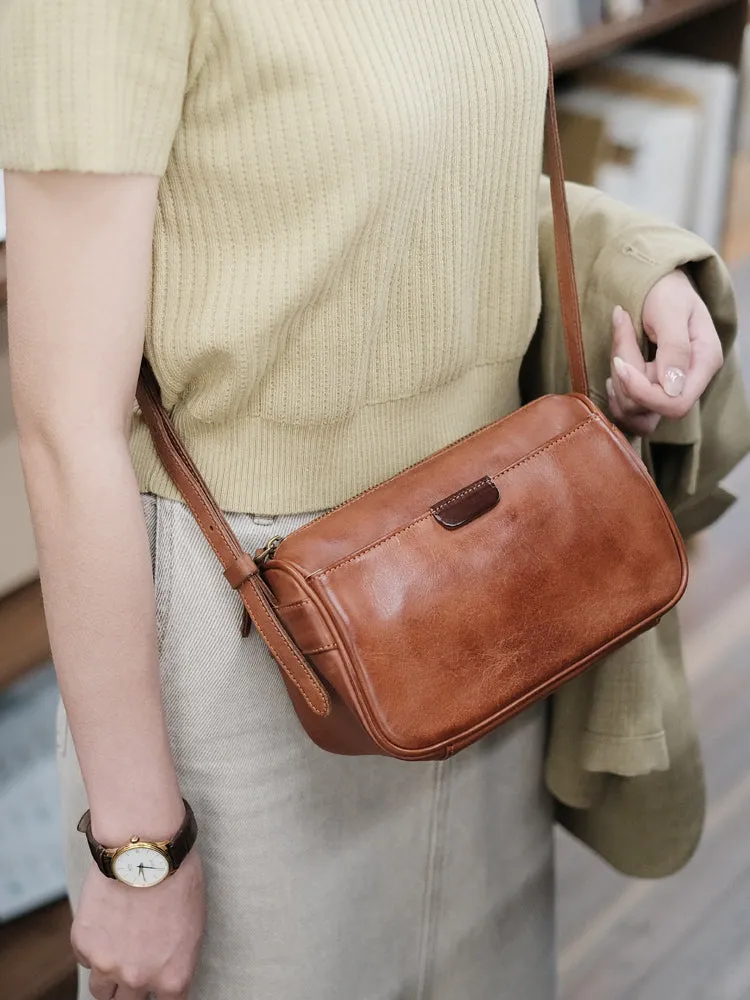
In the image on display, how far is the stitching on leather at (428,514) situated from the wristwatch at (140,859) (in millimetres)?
205

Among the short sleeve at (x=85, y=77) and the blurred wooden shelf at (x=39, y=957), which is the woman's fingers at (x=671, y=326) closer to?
the short sleeve at (x=85, y=77)

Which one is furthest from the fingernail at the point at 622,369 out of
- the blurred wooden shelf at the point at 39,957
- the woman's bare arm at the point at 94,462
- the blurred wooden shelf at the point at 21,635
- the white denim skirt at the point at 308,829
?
the blurred wooden shelf at the point at 39,957

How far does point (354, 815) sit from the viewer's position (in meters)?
0.90

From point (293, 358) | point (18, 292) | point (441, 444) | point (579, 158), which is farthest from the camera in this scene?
point (579, 158)

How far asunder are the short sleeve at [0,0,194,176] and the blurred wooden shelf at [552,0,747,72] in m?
1.30

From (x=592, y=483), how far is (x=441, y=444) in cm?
12

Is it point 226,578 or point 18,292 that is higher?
point 18,292

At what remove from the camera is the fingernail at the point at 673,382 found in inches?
33.4

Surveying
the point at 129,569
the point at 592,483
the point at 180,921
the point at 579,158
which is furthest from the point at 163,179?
the point at 579,158

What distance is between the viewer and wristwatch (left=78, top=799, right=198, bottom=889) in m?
0.74

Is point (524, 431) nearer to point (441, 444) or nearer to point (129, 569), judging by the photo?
point (441, 444)

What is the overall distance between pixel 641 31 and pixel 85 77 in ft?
5.09

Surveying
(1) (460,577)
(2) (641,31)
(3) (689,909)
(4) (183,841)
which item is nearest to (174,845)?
(4) (183,841)

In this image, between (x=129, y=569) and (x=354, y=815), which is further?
(x=354, y=815)
